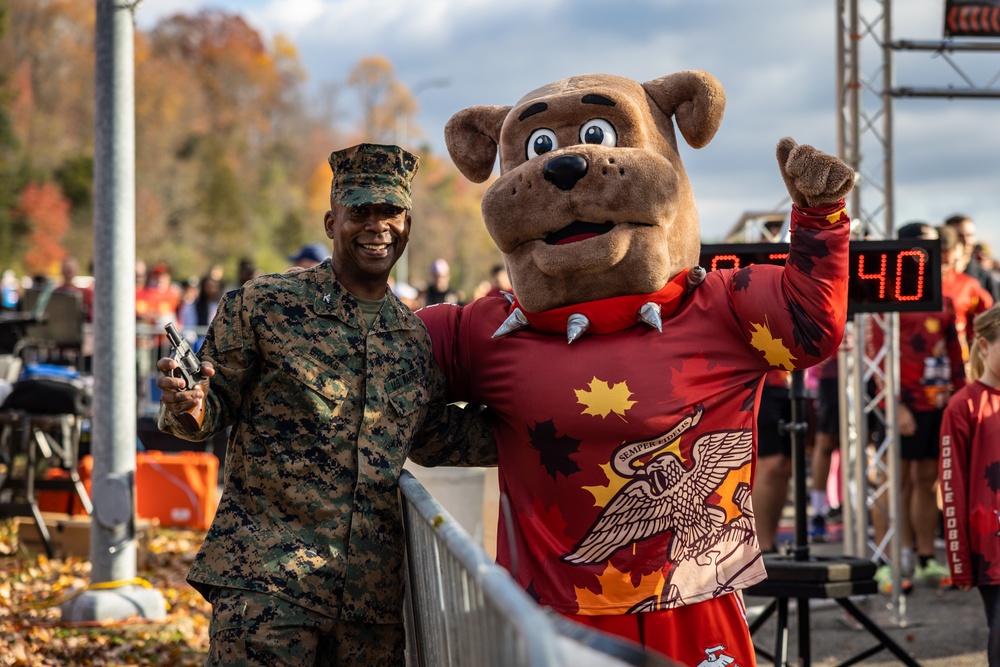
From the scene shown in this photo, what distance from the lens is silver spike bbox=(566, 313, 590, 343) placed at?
11.8 ft

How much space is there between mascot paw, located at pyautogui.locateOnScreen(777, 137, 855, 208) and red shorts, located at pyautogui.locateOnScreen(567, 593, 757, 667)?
1.24 meters

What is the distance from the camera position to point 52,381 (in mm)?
8273

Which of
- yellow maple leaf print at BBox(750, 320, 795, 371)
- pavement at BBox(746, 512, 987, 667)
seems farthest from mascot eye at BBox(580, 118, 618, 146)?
pavement at BBox(746, 512, 987, 667)

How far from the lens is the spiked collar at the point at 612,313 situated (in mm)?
3600

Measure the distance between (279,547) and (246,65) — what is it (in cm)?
8184

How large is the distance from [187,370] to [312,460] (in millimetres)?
445

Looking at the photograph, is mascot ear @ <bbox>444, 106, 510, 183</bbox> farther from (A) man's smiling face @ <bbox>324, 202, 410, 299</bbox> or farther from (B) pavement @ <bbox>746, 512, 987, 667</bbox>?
(B) pavement @ <bbox>746, 512, 987, 667</bbox>

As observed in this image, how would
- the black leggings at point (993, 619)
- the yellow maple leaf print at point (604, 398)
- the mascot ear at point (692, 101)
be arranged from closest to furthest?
the yellow maple leaf print at point (604, 398)
the mascot ear at point (692, 101)
the black leggings at point (993, 619)

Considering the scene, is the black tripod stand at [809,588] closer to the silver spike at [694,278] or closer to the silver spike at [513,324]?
the silver spike at [694,278]

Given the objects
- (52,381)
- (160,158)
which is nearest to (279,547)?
(52,381)

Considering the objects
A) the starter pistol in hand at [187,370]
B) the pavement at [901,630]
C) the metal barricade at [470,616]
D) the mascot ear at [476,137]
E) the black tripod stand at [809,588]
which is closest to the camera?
the metal barricade at [470,616]

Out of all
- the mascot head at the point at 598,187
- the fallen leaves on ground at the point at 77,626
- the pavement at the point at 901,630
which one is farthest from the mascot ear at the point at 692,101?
the fallen leaves on ground at the point at 77,626

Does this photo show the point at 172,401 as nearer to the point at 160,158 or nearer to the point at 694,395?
the point at 694,395

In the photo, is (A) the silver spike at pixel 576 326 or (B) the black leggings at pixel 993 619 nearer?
(A) the silver spike at pixel 576 326
